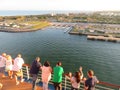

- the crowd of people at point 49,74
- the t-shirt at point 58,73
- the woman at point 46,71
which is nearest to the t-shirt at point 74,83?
the crowd of people at point 49,74

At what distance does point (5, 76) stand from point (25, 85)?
1.58m

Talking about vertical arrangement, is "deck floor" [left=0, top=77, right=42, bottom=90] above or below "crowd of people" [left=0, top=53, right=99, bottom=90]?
below

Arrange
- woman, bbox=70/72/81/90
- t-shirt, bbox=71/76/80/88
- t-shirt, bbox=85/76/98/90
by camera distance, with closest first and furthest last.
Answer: t-shirt, bbox=85/76/98/90
woman, bbox=70/72/81/90
t-shirt, bbox=71/76/80/88

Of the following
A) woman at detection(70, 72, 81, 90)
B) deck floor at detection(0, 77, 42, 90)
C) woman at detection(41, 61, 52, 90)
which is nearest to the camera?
woman at detection(70, 72, 81, 90)

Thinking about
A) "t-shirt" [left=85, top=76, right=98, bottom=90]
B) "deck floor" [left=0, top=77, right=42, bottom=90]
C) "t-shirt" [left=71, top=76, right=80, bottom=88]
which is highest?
"t-shirt" [left=85, top=76, right=98, bottom=90]

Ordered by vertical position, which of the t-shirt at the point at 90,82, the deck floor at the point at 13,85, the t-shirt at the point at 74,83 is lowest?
the deck floor at the point at 13,85

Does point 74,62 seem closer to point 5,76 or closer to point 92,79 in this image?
point 5,76

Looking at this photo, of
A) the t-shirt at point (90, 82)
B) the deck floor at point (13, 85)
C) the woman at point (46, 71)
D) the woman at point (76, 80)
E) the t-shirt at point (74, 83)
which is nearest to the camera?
the t-shirt at point (90, 82)

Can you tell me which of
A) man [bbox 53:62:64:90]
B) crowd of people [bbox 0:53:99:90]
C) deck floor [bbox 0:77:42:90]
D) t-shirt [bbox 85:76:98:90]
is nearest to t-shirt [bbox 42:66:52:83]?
crowd of people [bbox 0:53:99:90]

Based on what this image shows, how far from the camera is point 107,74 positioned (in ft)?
98.1

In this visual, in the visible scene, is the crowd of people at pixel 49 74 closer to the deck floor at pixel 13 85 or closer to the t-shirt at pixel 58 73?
the t-shirt at pixel 58 73

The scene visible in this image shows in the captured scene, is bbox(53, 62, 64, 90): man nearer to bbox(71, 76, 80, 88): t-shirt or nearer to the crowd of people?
the crowd of people

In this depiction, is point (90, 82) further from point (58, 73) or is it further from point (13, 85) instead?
point (13, 85)

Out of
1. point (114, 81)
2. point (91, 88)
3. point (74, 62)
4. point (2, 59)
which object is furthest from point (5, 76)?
point (74, 62)
